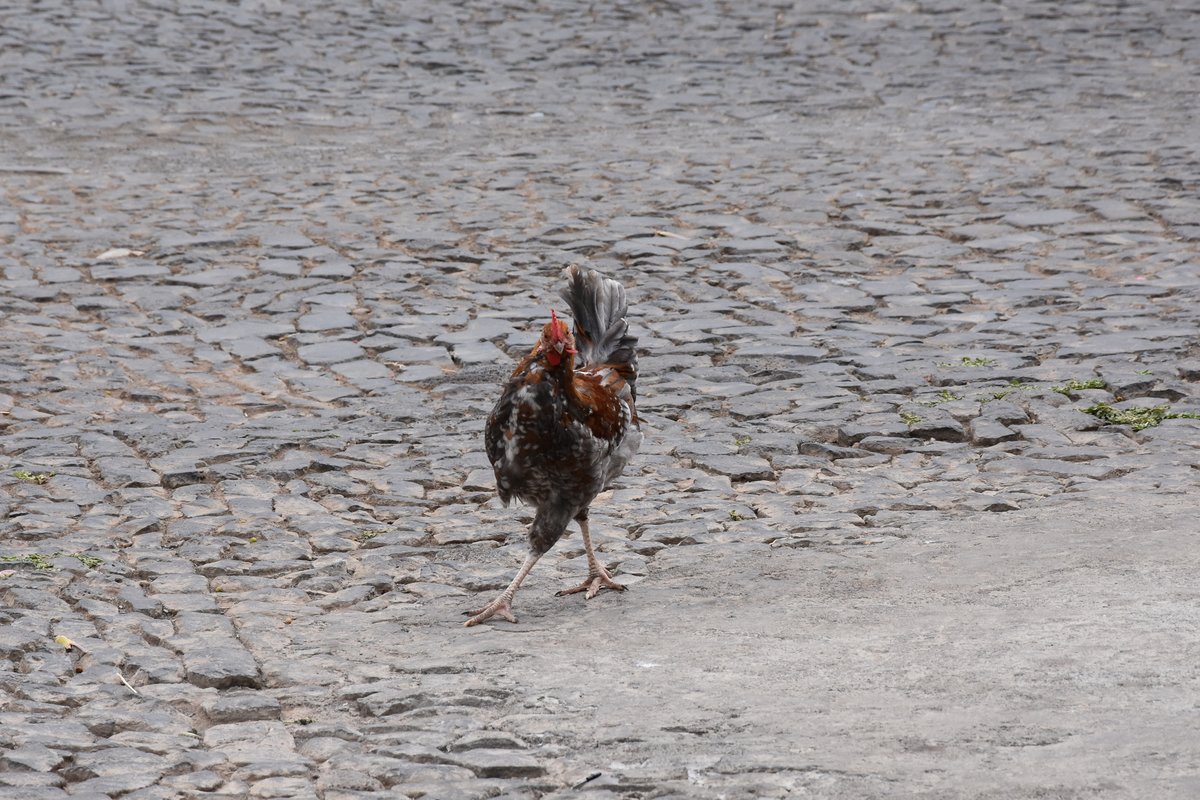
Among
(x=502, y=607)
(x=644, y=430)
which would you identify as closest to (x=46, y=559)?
(x=502, y=607)

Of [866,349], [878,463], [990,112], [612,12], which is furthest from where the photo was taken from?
[612,12]

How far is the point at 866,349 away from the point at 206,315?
392 cm

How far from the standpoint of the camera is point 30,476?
22.3 ft

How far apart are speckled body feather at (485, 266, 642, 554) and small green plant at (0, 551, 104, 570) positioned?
1.61 m

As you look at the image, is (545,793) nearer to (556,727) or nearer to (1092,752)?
(556,727)

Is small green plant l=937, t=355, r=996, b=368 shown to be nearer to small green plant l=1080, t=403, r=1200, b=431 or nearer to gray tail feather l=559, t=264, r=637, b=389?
small green plant l=1080, t=403, r=1200, b=431

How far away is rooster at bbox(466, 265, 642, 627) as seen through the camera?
5.54 metres

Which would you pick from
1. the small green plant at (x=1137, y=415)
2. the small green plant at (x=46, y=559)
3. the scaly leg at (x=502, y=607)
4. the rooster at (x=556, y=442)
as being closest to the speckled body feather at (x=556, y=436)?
the rooster at (x=556, y=442)

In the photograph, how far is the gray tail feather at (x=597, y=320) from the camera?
6.28m

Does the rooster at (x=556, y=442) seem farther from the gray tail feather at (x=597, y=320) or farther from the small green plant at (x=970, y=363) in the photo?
the small green plant at (x=970, y=363)

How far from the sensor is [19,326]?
8.88 metres

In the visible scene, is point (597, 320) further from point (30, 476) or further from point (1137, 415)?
point (1137, 415)

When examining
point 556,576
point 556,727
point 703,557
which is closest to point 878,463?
point 703,557

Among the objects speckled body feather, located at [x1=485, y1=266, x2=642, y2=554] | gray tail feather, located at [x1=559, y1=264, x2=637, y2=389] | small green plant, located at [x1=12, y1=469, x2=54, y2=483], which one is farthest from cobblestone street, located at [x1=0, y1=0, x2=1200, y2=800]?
gray tail feather, located at [x1=559, y1=264, x2=637, y2=389]
